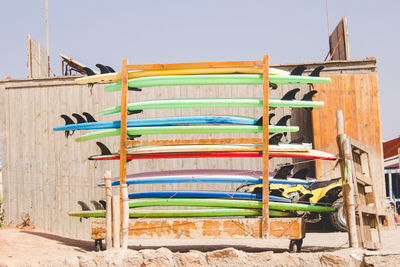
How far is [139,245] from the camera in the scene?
7.66m

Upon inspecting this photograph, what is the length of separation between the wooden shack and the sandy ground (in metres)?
1.98

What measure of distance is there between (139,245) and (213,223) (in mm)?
1829

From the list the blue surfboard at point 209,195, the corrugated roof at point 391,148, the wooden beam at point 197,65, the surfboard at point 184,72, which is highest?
the wooden beam at point 197,65

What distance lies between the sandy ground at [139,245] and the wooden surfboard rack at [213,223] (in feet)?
1.87

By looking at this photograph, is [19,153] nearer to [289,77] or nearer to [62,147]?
[62,147]

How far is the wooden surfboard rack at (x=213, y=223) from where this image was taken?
6.25 m

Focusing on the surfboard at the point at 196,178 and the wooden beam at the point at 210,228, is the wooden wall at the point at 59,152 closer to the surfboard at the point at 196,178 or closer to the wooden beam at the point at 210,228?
the surfboard at the point at 196,178

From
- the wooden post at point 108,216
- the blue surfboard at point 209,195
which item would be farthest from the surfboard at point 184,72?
the blue surfboard at point 209,195

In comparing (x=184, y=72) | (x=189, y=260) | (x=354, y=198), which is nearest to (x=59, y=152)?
(x=184, y=72)

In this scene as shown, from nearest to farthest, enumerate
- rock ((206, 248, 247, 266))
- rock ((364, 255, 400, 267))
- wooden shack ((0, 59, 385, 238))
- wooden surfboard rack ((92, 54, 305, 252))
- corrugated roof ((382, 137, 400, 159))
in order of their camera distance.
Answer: rock ((364, 255, 400, 267))
rock ((206, 248, 247, 266))
wooden surfboard rack ((92, 54, 305, 252))
wooden shack ((0, 59, 385, 238))
corrugated roof ((382, 137, 400, 159))

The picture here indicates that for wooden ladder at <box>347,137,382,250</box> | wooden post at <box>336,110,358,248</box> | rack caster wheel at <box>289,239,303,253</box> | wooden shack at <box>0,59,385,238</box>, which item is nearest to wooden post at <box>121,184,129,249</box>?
rack caster wheel at <box>289,239,303,253</box>

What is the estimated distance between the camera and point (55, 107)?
10.6m

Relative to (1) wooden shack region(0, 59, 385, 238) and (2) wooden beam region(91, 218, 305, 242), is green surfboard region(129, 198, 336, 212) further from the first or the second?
(1) wooden shack region(0, 59, 385, 238)

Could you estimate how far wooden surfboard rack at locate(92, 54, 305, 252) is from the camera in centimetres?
625
